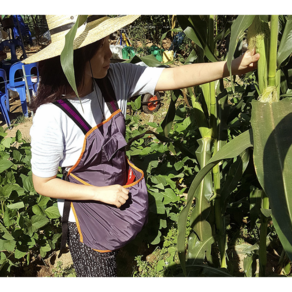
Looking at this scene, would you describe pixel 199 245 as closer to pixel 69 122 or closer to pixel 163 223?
pixel 163 223

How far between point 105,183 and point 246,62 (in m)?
0.60

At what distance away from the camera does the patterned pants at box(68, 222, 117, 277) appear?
1162mm

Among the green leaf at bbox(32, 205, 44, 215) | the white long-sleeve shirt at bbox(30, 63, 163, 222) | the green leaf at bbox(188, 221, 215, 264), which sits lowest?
the green leaf at bbox(188, 221, 215, 264)

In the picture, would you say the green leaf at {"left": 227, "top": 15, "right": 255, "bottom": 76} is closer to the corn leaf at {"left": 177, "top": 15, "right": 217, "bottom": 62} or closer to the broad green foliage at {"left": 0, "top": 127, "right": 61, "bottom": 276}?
the corn leaf at {"left": 177, "top": 15, "right": 217, "bottom": 62}

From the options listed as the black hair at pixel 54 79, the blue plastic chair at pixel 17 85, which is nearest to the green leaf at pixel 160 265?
the black hair at pixel 54 79

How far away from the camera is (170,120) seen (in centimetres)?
149

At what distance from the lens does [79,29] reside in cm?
91

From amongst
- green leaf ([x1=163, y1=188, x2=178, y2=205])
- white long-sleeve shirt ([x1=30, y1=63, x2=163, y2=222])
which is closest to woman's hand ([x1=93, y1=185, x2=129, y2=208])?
white long-sleeve shirt ([x1=30, y1=63, x2=163, y2=222])

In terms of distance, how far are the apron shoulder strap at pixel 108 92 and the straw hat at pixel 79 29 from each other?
0.64 feet

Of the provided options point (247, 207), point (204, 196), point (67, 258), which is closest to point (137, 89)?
point (204, 196)

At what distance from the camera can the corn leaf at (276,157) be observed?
1.85 feet

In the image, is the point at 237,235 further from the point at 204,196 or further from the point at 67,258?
the point at 67,258

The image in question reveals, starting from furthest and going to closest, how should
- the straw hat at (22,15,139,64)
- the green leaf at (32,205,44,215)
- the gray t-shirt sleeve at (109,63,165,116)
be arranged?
the green leaf at (32,205,44,215) < the gray t-shirt sleeve at (109,63,165,116) < the straw hat at (22,15,139,64)

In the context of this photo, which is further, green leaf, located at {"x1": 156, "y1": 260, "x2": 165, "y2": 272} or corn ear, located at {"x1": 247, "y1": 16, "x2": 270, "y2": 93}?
green leaf, located at {"x1": 156, "y1": 260, "x2": 165, "y2": 272}
